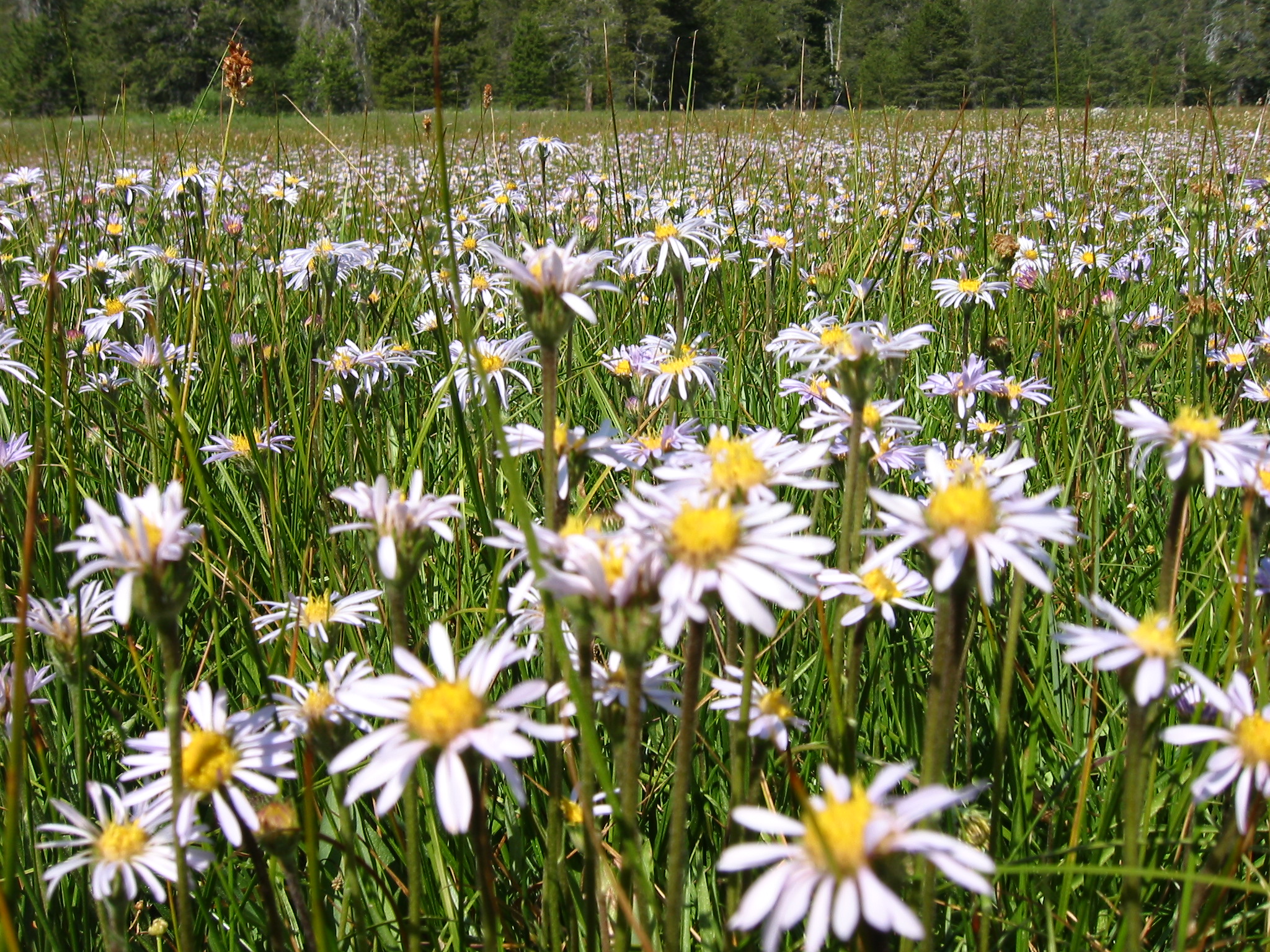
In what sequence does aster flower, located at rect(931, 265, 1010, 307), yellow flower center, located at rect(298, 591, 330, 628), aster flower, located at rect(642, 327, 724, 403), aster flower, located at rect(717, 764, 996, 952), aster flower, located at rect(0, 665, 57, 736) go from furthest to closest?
1. aster flower, located at rect(931, 265, 1010, 307)
2. aster flower, located at rect(642, 327, 724, 403)
3. yellow flower center, located at rect(298, 591, 330, 628)
4. aster flower, located at rect(0, 665, 57, 736)
5. aster flower, located at rect(717, 764, 996, 952)

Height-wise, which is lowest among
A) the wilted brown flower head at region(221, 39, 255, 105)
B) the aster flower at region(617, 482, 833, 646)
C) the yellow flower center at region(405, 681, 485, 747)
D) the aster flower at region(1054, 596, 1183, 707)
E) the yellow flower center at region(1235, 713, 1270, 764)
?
the yellow flower center at region(1235, 713, 1270, 764)

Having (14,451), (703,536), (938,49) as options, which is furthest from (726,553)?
(938,49)

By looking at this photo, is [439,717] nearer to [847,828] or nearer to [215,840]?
[847,828]

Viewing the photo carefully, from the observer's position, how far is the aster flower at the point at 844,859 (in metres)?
0.63

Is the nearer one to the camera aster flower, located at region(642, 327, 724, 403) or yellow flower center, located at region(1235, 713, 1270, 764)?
yellow flower center, located at region(1235, 713, 1270, 764)

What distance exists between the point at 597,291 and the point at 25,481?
2.06 metres

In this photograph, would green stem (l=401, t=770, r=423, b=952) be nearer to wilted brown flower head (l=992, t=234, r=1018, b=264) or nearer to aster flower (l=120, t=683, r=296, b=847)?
aster flower (l=120, t=683, r=296, b=847)

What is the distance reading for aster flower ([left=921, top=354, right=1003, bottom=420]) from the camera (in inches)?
84.8

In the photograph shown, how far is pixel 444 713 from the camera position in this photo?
81 cm

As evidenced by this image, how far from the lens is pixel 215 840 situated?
142 centimetres

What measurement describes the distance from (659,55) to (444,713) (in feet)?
88.9

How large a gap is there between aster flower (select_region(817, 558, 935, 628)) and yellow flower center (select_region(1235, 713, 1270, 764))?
0.42 m

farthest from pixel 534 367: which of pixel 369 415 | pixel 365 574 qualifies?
pixel 365 574

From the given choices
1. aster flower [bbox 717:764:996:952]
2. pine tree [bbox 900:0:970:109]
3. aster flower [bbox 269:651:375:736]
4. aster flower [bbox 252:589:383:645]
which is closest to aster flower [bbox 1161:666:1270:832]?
aster flower [bbox 717:764:996:952]
